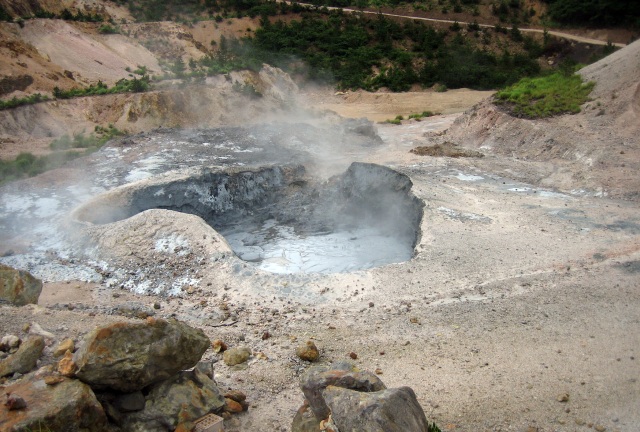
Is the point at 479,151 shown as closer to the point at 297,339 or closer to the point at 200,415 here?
the point at 297,339

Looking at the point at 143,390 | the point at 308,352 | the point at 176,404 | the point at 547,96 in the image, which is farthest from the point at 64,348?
the point at 547,96

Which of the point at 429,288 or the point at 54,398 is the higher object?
the point at 54,398

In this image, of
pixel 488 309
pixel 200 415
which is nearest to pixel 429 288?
pixel 488 309

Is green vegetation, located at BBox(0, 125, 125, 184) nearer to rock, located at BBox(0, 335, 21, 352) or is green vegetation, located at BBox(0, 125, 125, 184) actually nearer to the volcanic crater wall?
the volcanic crater wall

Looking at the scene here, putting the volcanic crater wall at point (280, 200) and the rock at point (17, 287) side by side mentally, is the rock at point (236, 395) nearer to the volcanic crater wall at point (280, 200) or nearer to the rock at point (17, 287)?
the rock at point (17, 287)

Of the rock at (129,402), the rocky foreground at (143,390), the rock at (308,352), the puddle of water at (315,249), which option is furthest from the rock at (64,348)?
the puddle of water at (315,249)

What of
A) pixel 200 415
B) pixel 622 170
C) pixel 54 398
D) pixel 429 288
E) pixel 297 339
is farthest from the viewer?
pixel 622 170

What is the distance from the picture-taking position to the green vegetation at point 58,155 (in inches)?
647

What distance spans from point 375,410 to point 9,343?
4111mm

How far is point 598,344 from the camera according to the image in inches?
306

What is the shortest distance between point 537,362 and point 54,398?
19.5 ft

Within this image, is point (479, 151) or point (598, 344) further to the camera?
point (479, 151)

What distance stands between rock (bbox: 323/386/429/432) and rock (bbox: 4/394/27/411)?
104 inches

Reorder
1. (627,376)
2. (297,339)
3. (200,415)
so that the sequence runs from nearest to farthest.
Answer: (200,415) → (627,376) → (297,339)
